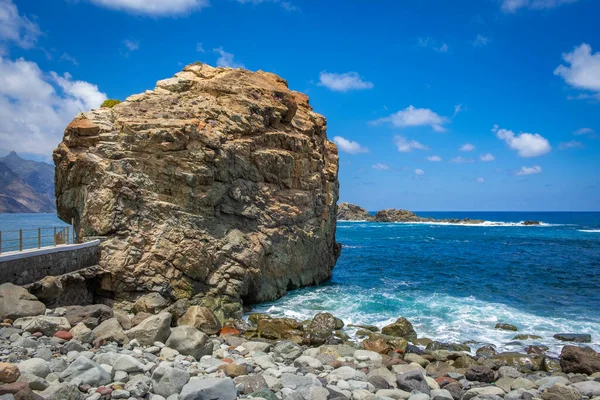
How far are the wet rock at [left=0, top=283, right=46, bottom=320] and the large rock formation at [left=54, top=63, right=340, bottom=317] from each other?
6.72m

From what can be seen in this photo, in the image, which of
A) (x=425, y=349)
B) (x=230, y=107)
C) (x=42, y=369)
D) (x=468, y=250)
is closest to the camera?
(x=42, y=369)

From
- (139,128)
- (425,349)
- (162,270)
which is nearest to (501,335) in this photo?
(425,349)

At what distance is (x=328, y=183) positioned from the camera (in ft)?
116

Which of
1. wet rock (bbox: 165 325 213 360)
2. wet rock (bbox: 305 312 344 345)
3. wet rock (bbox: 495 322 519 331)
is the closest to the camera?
wet rock (bbox: 165 325 213 360)

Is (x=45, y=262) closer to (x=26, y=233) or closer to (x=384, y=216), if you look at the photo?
(x=26, y=233)

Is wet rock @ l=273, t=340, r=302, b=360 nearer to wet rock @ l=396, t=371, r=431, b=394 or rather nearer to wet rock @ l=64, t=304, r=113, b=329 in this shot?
wet rock @ l=396, t=371, r=431, b=394

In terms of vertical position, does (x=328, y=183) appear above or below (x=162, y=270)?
above

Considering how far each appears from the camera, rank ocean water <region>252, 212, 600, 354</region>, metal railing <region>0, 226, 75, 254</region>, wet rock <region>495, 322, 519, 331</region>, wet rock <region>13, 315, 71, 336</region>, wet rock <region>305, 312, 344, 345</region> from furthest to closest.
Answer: ocean water <region>252, 212, 600, 354</region>
wet rock <region>495, 322, 519, 331</region>
wet rock <region>305, 312, 344, 345</region>
metal railing <region>0, 226, 75, 254</region>
wet rock <region>13, 315, 71, 336</region>

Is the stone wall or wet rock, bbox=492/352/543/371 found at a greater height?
the stone wall

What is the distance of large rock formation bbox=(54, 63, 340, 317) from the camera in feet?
73.0

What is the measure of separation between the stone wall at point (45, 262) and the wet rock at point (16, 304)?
4.96 feet

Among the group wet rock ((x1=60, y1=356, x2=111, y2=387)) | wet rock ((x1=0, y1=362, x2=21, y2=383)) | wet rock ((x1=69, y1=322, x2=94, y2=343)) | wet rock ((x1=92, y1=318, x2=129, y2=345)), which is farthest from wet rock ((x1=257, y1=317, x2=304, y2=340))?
wet rock ((x1=0, y1=362, x2=21, y2=383))

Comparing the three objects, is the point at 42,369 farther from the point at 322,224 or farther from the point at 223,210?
the point at 322,224

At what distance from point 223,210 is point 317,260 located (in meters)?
10.7
